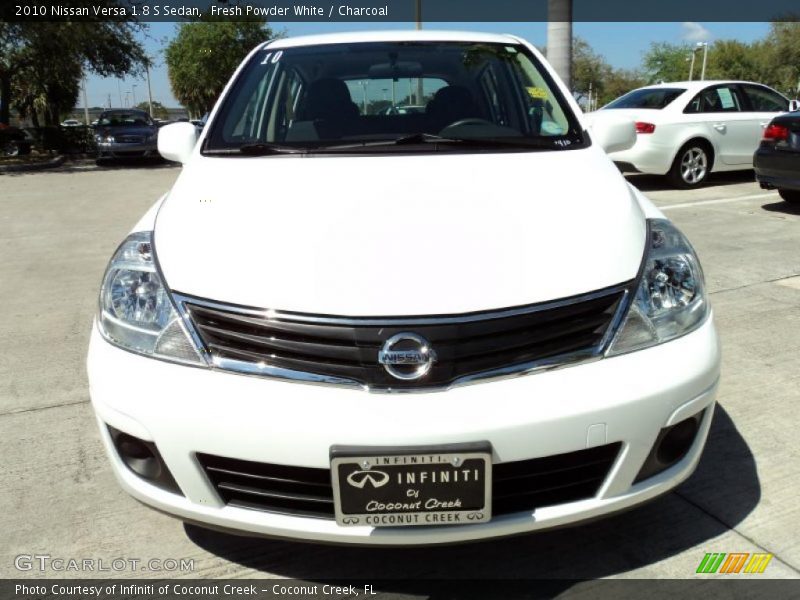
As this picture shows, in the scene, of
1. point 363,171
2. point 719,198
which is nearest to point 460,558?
point 363,171

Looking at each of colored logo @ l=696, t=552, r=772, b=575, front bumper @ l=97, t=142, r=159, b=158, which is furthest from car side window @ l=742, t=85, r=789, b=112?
front bumper @ l=97, t=142, r=159, b=158

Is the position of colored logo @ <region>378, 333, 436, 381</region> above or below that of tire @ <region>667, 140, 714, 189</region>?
above

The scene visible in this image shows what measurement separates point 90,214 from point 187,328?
26.9 ft

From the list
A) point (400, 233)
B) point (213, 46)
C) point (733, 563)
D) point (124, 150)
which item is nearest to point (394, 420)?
point (400, 233)

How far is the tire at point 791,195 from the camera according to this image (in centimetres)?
806

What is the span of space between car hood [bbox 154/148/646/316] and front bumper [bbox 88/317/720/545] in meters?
0.21

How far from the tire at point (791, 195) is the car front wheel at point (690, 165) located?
5.39 ft

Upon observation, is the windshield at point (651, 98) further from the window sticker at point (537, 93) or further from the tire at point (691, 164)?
the window sticker at point (537, 93)

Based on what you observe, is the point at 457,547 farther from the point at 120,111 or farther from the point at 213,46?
the point at 213,46

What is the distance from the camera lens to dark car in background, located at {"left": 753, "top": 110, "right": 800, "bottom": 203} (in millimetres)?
7059

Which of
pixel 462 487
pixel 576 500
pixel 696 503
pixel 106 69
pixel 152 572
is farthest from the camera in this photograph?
pixel 106 69

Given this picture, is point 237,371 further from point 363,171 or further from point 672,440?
point 672,440

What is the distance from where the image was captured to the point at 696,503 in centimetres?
244

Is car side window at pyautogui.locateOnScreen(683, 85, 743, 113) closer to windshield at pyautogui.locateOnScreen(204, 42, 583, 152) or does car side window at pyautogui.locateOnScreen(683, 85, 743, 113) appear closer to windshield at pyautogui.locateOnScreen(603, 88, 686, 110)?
windshield at pyautogui.locateOnScreen(603, 88, 686, 110)
